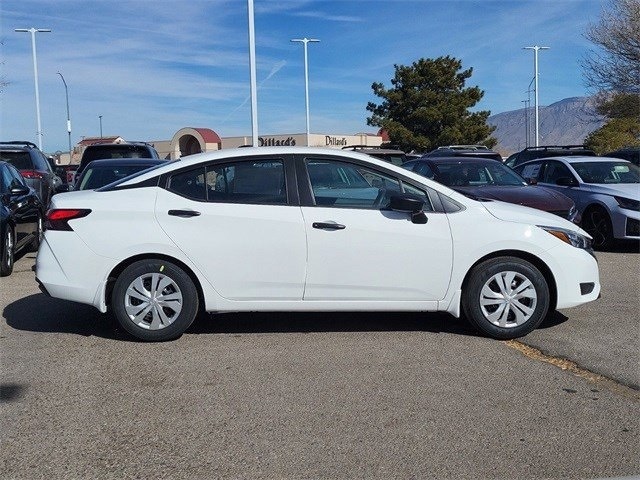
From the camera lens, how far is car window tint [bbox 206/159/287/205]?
6.10 meters

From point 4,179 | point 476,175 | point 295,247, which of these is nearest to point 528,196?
point 476,175

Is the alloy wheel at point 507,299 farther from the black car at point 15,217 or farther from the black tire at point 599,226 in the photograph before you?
the black car at point 15,217

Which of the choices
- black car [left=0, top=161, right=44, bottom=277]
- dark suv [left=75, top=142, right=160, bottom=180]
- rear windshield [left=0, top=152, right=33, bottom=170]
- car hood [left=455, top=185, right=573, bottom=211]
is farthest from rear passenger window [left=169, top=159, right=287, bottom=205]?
rear windshield [left=0, top=152, right=33, bottom=170]

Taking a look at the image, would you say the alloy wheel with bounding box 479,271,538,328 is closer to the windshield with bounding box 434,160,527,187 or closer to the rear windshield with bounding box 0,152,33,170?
the windshield with bounding box 434,160,527,187

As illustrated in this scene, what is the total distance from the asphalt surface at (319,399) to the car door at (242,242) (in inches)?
19.6

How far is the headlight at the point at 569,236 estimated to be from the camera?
20.5ft

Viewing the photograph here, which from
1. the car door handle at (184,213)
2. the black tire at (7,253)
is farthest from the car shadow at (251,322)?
the black tire at (7,253)

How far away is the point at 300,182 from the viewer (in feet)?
20.2

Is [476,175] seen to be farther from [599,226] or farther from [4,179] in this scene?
[4,179]

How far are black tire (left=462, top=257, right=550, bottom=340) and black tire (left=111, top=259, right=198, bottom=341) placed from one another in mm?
2324

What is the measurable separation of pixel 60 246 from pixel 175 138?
46.7m

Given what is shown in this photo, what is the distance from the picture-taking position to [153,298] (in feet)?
19.5

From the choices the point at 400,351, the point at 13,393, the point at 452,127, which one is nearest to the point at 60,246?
the point at 13,393

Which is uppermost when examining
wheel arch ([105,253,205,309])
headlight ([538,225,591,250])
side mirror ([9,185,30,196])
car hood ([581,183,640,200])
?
side mirror ([9,185,30,196])
